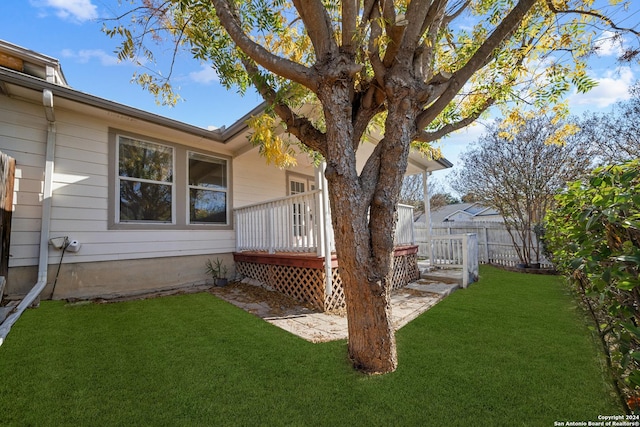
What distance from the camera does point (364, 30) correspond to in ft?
8.01

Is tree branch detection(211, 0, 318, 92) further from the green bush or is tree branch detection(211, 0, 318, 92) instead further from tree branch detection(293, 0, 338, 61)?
the green bush

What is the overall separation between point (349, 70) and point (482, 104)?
2091 millimetres

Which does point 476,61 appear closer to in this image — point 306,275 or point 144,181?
point 306,275

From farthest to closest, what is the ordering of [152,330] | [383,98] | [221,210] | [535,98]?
[221,210]
[535,98]
[152,330]
[383,98]

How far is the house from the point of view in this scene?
163 inches

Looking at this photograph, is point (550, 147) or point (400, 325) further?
point (550, 147)

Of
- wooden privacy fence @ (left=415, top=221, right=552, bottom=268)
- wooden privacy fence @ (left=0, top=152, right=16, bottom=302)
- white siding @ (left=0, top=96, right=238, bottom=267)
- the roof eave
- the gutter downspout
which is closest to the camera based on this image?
wooden privacy fence @ (left=0, top=152, right=16, bottom=302)

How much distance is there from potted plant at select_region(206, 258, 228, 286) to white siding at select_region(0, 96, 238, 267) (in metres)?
0.86

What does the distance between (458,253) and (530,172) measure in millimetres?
4585

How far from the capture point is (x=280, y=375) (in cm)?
238

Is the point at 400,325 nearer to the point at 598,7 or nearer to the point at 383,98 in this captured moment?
the point at 383,98

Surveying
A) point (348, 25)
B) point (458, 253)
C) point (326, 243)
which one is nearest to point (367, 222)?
point (348, 25)

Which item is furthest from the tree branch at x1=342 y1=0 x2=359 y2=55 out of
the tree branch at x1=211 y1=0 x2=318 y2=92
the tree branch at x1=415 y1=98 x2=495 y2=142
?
the tree branch at x1=415 y1=98 x2=495 y2=142

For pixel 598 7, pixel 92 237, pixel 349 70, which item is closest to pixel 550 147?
pixel 598 7
